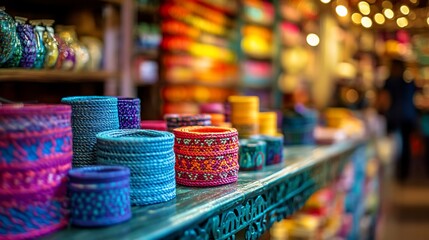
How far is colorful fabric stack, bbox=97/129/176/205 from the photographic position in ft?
3.67

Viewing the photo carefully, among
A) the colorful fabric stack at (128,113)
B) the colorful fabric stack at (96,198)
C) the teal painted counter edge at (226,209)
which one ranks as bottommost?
the teal painted counter edge at (226,209)

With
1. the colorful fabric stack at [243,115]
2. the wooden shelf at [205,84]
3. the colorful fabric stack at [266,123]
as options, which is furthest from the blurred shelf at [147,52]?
the colorful fabric stack at [243,115]

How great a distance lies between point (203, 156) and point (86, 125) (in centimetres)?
33

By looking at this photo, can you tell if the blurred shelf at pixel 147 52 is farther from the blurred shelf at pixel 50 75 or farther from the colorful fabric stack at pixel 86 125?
the colorful fabric stack at pixel 86 125

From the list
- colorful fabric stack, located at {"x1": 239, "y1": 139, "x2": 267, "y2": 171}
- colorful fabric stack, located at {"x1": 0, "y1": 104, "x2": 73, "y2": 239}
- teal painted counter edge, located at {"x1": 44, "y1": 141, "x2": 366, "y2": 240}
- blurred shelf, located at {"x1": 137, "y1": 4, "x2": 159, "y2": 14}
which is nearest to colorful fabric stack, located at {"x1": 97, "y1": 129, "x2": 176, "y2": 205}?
teal painted counter edge, located at {"x1": 44, "y1": 141, "x2": 366, "y2": 240}

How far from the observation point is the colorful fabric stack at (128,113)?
1363mm

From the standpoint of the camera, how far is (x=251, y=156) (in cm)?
171

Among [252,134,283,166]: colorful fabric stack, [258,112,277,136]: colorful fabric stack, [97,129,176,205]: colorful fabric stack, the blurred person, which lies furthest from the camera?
the blurred person

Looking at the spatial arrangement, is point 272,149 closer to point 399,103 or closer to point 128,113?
point 128,113

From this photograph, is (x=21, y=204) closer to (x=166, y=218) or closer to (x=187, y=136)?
(x=166, y=218)

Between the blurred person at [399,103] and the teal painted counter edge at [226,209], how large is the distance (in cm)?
549

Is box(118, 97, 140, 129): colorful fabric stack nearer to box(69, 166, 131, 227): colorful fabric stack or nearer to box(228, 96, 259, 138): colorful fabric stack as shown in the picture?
box(69, 166, 131, 227): colorful fabric stack

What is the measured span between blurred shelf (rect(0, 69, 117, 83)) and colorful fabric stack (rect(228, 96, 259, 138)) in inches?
31.7

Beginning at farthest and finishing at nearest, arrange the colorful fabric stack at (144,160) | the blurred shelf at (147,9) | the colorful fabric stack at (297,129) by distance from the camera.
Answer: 1. the blurred shelf at (147,9)
2. the colorful fabric stack at (297,129)
3. the colorful fabric stack at (144,160)
